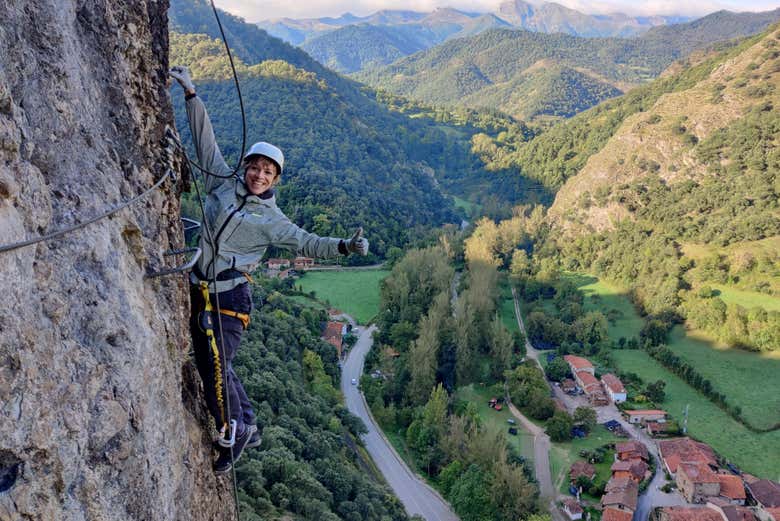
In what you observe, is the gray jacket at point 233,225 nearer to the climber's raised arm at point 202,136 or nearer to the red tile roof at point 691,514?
the climber's raised arm at point 202,136

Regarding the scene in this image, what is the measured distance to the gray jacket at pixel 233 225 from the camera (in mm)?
4508

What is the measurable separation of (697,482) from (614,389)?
10.4m

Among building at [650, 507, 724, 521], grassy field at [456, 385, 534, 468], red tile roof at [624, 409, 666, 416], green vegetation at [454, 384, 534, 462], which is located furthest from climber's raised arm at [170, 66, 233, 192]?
red tile roof at [624, 409, 666, 416]

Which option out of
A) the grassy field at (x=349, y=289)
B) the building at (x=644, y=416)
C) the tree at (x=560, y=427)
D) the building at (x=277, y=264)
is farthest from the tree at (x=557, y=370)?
the building at (x=277, y=264)

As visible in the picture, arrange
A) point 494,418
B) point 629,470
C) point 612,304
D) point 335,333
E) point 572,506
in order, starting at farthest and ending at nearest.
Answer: point 612,304 → point 335,333 → point 494,418 → point 629,470 → point 572,506

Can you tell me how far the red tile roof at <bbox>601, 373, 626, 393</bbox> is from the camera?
115 feet

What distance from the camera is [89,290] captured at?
3.10m

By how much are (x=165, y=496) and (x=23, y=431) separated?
134 cm

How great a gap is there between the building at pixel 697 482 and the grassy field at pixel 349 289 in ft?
75.8

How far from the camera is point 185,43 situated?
8550 cm

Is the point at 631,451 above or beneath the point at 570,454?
above

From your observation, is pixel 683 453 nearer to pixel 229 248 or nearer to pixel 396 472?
pixel 396 472

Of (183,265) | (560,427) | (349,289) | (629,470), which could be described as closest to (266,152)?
(183,265)

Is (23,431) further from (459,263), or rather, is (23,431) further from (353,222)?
(459,263)
